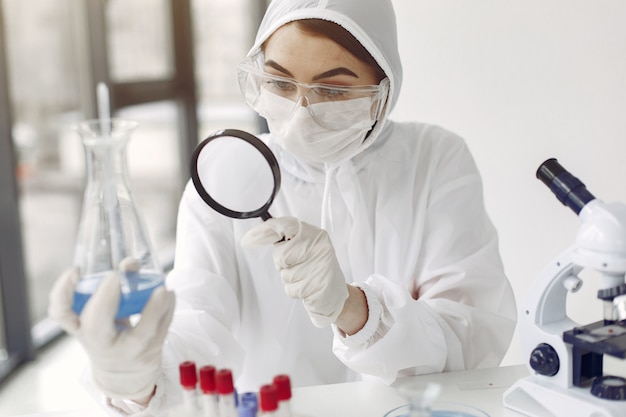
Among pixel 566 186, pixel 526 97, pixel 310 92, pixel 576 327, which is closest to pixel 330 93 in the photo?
pixel 310 92

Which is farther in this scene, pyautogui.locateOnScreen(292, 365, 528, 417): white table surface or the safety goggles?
the safety goggles

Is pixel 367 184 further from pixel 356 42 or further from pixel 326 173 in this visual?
pixel 356 42

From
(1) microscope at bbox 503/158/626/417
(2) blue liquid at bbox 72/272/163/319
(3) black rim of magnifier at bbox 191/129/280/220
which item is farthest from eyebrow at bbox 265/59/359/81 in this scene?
(2) blue liquid at bbox 72/272/163/319

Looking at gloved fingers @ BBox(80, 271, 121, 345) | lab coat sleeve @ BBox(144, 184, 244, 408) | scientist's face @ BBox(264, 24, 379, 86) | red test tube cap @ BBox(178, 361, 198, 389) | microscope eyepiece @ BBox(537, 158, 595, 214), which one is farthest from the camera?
scientist's face @ BBox(264, 24, 379, 86)

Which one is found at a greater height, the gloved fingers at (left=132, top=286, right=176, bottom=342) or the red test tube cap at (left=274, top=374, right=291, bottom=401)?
the gloved fingers at (left=132, top=286, right=176, bottom=342)

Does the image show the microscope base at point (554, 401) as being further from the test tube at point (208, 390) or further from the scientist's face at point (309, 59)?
the scientist's face at point (309, 59)

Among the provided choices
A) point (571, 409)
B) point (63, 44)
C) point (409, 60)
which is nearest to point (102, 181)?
point (571, 409)

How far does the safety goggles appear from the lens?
1.61 metres

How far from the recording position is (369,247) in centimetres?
179

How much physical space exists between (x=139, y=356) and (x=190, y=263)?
0.53m

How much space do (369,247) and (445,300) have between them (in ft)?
0.79

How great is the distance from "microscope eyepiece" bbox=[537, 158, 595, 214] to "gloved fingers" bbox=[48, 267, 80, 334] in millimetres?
852

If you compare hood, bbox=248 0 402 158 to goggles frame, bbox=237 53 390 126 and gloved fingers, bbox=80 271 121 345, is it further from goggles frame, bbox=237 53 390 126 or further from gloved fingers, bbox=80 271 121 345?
gloved fingers, bbox=80 271 121 345

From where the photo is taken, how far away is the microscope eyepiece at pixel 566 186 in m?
1.26
